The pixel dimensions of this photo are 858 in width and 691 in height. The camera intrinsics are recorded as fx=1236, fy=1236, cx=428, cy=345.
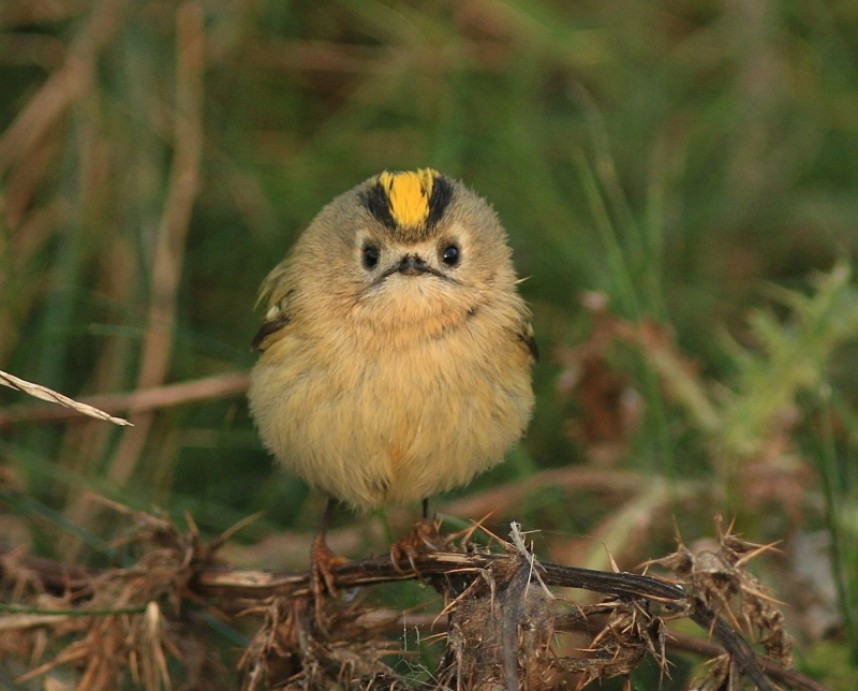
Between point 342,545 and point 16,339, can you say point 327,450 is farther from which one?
point 16,339

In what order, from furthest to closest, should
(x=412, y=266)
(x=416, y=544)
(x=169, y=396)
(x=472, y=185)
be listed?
1. (x=472, y=185)
2. (x=169, y=396)
3. (x=412, y=266)
4. (x=416, y=544)

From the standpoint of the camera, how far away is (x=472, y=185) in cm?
505

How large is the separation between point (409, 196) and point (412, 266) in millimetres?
221

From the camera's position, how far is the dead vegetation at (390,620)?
6.87ft

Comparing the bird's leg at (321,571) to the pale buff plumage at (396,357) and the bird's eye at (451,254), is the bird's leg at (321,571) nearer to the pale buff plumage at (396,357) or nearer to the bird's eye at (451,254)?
the pale buff plumage at (396,357)

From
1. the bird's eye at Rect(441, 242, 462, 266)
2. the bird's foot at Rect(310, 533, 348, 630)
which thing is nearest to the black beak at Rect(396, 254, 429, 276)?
the bird's eye at Rect(441, 242, 462, 266)

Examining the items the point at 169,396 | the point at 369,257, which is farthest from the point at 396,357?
the point at 169,396

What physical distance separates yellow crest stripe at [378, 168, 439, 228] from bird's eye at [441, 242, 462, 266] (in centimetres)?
11

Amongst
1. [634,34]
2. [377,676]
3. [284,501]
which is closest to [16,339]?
[284,501]

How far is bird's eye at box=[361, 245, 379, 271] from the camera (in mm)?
3238

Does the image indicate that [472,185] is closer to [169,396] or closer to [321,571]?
[169,396]

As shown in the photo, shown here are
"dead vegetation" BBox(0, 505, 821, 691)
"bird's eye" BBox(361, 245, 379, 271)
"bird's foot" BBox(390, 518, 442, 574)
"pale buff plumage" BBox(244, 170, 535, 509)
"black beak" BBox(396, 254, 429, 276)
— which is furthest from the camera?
"bird's eye" BBox(361, 245, 379, 271)

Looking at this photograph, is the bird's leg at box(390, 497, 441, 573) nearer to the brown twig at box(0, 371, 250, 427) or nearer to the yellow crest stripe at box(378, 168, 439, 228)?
the yellow crest stripe at box(378, 168, 439, 228)

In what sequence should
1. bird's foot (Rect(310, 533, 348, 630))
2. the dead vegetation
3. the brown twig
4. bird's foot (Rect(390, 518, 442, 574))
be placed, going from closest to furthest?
the dead vegetation
bird's foot (Rect(390, 518, 442, 574))
bird's foot (Rect(310, 533, 348, 630))
the brown twig
